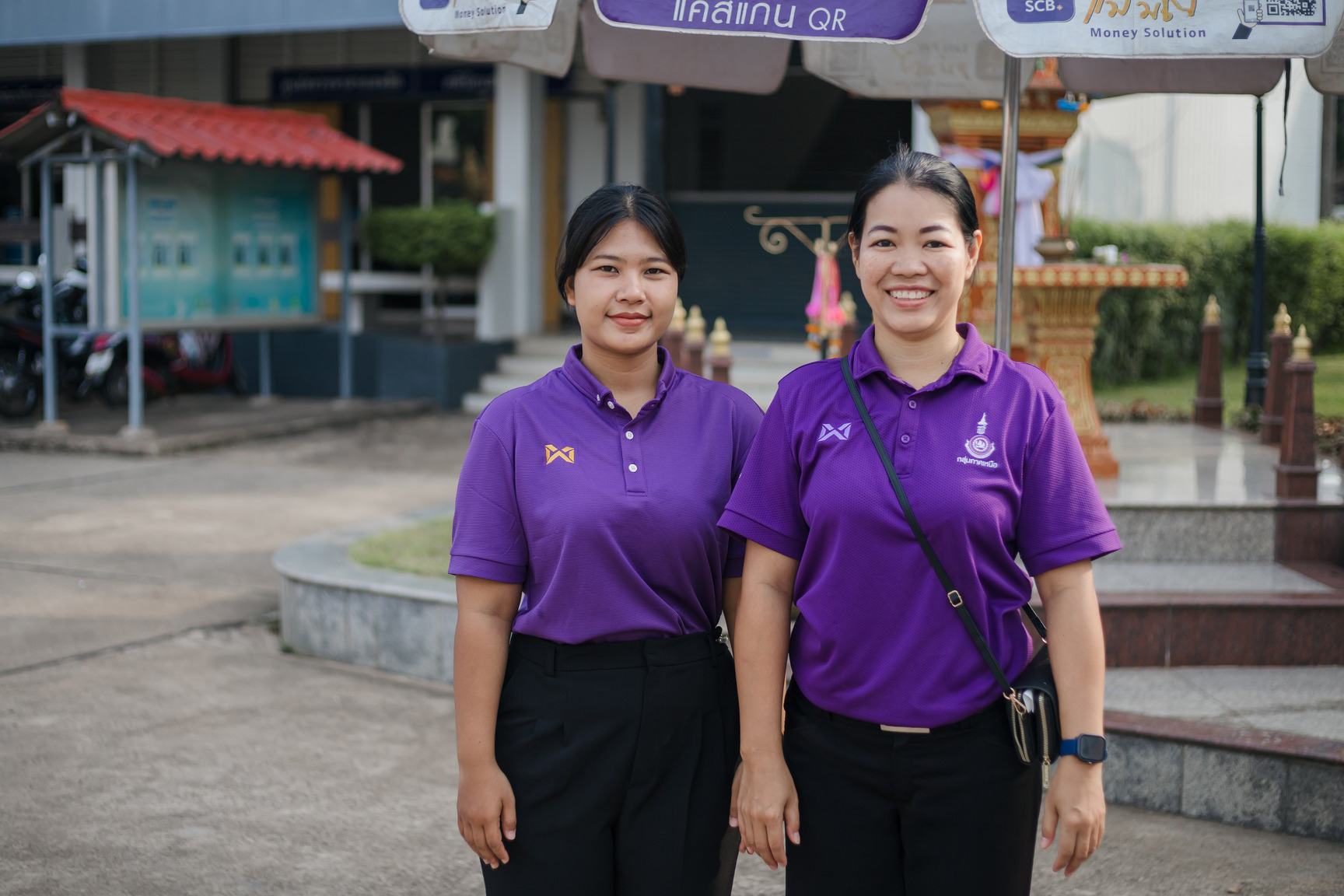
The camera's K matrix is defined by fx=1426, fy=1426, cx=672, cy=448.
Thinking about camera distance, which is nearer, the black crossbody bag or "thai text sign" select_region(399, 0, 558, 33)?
the black crossbody bag

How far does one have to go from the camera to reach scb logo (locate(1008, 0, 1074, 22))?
3.21 meters

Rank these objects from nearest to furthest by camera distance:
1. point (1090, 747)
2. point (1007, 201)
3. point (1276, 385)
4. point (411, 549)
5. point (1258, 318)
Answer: point (1090, 747) → point (1007, 201) → point (411, 549) → point (1276, 385) → point (1258, 318)

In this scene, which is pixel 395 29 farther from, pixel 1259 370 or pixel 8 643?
pixel 8 643

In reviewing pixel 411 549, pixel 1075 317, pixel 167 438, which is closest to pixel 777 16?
pixel 411 549

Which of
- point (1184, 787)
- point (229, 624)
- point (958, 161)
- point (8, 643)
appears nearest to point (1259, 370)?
point (958, 161)

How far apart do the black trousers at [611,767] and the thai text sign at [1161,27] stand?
164 cm

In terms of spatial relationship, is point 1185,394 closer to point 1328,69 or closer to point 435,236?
point 435,236

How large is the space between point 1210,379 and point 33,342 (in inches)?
387

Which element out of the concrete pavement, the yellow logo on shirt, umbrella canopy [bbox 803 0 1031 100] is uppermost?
umbrella canopy [bbox 803 0 1031 100]

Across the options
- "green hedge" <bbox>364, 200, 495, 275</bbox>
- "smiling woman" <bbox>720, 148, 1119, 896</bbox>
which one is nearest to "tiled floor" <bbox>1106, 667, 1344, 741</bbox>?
"smiling woman" <bbox>720, 148, 1119, 896</bbox>

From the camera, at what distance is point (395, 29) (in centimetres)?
1530

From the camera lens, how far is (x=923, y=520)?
225 centimetres

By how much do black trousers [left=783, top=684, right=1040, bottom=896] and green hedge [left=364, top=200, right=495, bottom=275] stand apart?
462 inches

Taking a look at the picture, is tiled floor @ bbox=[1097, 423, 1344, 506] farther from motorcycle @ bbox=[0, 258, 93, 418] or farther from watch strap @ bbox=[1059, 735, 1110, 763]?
motorcycle @ bbox=[0, 258, 93, 418]
